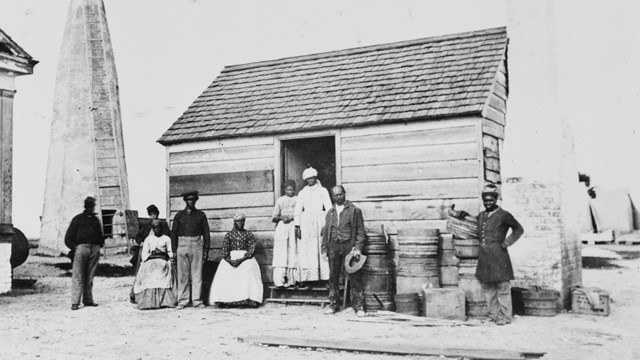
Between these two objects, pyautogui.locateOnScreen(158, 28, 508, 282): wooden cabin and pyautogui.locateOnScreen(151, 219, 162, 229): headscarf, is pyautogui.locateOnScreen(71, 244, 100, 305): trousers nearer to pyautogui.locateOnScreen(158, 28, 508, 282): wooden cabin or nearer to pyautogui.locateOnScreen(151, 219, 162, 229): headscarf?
pyautogui.locateOnScreen(151, 219, 162, 229): headscarf

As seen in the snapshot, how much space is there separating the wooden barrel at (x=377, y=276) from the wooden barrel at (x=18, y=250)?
321 inches

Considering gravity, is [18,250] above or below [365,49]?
below

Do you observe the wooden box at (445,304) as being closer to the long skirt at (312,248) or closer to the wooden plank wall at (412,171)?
the wooden plank wall at (412,171)

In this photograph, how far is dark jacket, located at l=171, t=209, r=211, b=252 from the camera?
10727 millimetres

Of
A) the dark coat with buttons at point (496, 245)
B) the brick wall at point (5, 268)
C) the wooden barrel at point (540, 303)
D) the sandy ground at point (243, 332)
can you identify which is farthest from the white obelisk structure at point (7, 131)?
the wooden barrel at point (540, 303)

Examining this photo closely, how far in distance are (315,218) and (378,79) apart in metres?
2.97

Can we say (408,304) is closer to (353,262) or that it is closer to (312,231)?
(353,262)

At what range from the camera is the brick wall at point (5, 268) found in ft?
39.0

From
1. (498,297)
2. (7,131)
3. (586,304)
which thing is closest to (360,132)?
(498,297)

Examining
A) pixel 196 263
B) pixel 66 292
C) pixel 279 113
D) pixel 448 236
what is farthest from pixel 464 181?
pixel 66 292

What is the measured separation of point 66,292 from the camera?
13.2 meters

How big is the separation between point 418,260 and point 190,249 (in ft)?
12.7

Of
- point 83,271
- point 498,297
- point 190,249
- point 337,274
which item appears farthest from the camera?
point 190,249

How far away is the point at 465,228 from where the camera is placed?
9.09 m
